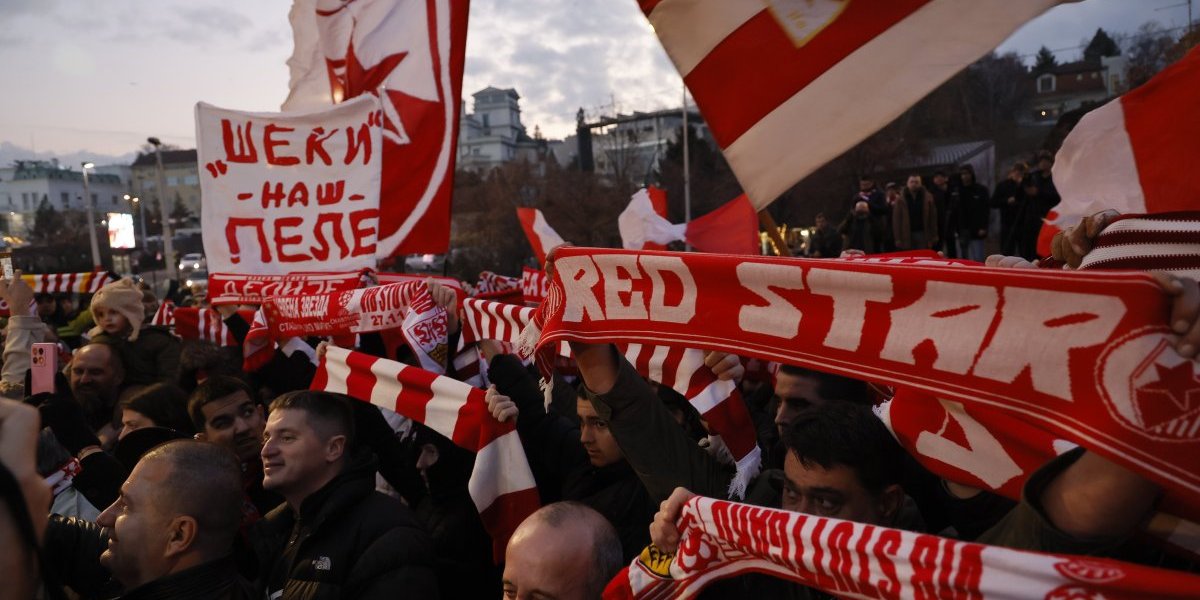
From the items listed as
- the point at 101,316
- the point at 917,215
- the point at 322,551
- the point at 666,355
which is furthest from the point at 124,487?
the point at 917,215

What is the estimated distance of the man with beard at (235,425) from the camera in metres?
4.34

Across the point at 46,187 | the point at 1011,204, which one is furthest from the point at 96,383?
the point at 46,187

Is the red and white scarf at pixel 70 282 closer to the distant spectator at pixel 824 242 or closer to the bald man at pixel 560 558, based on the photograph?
the bald man at pixel 560 558

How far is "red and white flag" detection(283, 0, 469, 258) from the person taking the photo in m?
6.12

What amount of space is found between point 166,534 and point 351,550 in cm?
59

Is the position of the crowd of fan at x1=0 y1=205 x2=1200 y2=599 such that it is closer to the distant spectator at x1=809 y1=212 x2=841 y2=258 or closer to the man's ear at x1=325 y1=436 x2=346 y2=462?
the man's ear at x1=325 y1=436 x2=346 y2=462

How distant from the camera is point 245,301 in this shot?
228 inches

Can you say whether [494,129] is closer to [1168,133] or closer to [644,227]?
[644,227]

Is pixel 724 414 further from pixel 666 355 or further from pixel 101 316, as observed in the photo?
pixel 101 316

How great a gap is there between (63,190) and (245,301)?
13921cm

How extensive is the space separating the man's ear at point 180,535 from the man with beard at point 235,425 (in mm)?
1425

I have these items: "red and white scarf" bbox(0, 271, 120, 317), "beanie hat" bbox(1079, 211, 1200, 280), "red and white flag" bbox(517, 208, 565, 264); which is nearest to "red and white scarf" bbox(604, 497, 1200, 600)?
"beanie hat" bbox(1079, 211, 1200, 280)

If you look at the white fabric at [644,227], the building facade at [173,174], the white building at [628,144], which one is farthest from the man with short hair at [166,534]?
the building facade at [173,174]

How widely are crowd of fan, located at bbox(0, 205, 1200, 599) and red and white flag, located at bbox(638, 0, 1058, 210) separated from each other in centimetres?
81
